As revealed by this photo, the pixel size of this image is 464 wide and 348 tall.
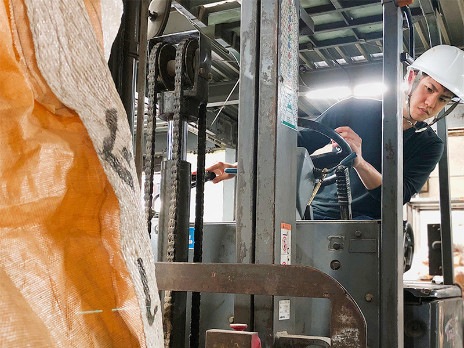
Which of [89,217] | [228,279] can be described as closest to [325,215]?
[228,279]

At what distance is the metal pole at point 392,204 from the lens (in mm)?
2287

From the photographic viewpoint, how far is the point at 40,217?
757mm

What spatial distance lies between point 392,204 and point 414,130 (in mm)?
1830

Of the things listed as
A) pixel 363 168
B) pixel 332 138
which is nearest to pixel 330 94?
pixel 363 168

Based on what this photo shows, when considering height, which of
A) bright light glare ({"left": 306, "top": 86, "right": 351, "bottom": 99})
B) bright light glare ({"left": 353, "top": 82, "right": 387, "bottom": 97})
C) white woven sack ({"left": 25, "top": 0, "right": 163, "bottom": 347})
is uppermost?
bright light glare ({"left": 306, "top": 86, "right": 351, "bottom": 99})

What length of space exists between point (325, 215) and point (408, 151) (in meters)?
0.77

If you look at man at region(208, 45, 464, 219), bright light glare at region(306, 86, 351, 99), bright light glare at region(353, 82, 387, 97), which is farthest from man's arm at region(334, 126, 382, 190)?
bright light glare at region(306, 86, 351, 99)

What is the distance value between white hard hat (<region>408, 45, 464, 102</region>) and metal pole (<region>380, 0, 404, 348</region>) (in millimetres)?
1506

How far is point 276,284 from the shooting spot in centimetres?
163

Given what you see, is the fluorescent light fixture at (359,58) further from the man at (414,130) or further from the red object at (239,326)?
the red object at (239,326)

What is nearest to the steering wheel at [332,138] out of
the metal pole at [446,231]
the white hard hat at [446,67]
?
the metal pole at [446,231]

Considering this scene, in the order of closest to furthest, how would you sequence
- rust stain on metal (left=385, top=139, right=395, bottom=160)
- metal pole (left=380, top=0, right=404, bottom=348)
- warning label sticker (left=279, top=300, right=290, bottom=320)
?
warning label sticker (left=279, top=300, right=290, bottom=320) < metal pole (left=380, top=0, right=404, bottom=348) < rust stain on metal (left=385, top=139, right=395, bottom=160)

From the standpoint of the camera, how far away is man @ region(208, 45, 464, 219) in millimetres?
3818

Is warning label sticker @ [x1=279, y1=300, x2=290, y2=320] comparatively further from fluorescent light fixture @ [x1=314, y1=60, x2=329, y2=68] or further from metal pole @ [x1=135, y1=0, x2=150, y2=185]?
fluorescent light fixture @ [x1=314, y1=60, x2=329, y2=68]
